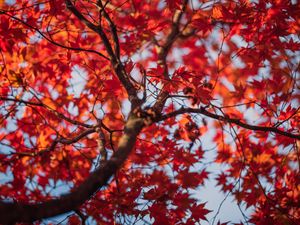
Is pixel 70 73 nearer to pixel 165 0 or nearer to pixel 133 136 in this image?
pixel 165 0

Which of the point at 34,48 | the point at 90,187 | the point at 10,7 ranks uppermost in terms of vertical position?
the point at 34,48

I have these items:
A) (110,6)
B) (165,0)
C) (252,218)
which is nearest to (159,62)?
(165,0)

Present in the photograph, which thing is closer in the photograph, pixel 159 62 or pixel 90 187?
pixel 90 187

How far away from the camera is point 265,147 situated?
15.5 feet

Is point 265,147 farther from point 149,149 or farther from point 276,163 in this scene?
point 149,149

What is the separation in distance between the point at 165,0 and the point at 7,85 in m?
2.15

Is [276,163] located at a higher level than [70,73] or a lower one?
lower

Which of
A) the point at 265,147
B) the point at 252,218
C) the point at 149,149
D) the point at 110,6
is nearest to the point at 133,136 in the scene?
the point at 149,149

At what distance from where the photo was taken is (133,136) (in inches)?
84.7

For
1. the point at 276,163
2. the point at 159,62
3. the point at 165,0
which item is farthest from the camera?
the point at 276,163

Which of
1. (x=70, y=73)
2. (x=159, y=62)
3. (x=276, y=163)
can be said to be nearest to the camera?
(x=159, y=62)

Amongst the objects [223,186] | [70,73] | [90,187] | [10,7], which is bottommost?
[90,187]

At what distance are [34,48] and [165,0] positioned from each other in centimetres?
246

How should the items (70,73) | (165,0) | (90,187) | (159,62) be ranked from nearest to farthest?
1. (90,187)
2. (165,0)
3. (159,62)
4. (70,73)
